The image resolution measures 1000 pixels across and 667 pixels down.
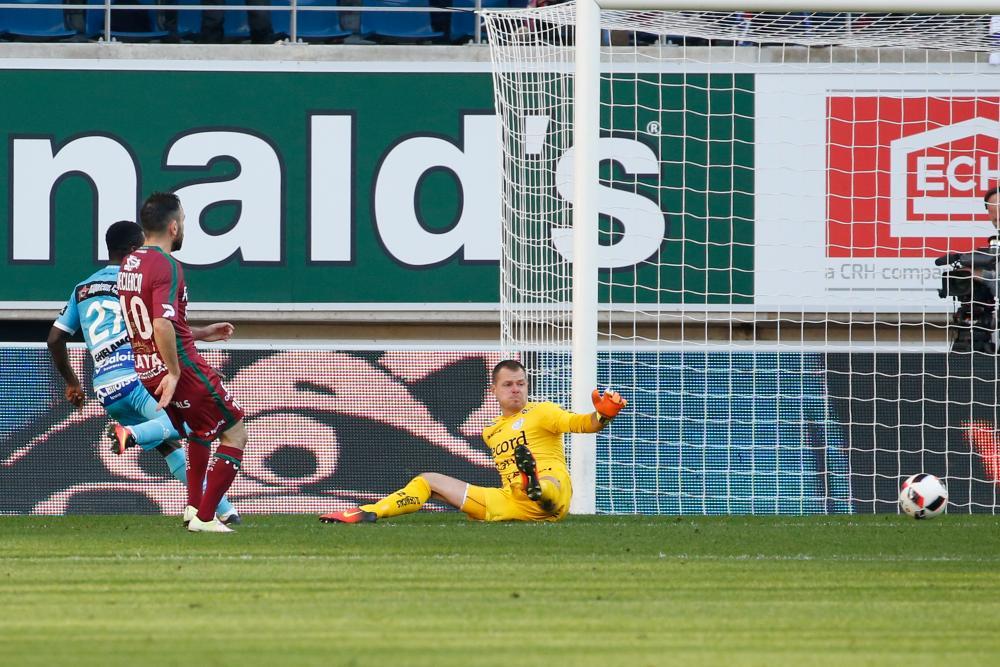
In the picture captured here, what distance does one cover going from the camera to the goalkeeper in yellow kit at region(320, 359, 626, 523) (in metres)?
8.07

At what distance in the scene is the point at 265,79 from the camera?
40.6ft

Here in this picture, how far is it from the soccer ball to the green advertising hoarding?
149 inches

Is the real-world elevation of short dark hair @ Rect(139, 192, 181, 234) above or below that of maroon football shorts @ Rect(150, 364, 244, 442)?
above

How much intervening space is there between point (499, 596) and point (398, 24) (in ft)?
28.9

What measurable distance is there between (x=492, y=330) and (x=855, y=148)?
3387 millimetres

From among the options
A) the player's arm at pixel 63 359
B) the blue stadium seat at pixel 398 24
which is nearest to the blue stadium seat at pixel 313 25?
the blue stadium seat at pixel 398 24

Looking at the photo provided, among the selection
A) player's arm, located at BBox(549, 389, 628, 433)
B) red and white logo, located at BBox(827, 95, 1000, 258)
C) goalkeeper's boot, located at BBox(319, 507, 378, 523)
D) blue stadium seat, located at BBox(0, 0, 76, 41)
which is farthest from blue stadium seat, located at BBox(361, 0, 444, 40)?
goalkeeper's boot, located at BBox(319, 507, 378, 523)

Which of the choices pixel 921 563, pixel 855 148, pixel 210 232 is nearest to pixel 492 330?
pixel 210 232

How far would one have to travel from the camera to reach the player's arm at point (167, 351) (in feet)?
23.1

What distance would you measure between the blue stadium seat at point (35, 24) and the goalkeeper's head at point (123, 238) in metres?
5.36

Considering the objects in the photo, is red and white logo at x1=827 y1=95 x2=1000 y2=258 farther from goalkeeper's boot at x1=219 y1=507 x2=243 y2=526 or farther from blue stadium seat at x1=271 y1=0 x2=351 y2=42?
goalkeeper's boot at x1=219 y1=507 x2=243 y2=526

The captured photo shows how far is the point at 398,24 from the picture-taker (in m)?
13.2

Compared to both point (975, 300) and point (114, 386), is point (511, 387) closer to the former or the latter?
point (114, 386)

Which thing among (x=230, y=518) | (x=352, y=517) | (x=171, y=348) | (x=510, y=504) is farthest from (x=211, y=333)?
(x=510, y=504)
